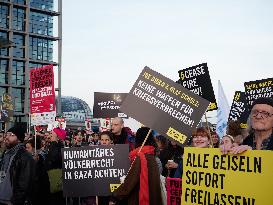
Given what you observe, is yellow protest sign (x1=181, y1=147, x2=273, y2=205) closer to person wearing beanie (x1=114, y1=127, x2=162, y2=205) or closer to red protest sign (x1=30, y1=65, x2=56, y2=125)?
person wearing beanie (x1=114, y1=127, x2=162, y2=205)

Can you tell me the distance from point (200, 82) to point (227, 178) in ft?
14.6

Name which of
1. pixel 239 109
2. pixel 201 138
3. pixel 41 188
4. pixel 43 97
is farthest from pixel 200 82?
pixel 43 97

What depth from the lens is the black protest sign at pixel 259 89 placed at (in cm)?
968

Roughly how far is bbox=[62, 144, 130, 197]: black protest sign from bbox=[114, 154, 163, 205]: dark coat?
104 cm

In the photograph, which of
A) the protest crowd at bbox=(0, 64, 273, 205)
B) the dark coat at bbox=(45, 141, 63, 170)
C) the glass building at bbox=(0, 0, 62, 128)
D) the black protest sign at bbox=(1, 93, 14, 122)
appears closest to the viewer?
the protest crowd at bbox=(0, 64, 273, 205)

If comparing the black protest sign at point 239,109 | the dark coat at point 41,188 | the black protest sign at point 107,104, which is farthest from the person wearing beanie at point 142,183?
the black protest sign at point 107,104

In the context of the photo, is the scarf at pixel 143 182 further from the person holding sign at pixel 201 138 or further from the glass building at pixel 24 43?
the glass building at pixel 24 43

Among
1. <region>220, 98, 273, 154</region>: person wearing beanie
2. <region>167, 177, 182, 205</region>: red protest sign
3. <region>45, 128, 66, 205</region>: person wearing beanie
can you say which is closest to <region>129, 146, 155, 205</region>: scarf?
<region>167, 177, 182, 205</region>: red protest sign

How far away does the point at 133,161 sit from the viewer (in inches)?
215

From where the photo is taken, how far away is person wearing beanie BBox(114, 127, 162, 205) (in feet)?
17.4

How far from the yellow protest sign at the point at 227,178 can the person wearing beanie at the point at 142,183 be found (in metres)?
1.31

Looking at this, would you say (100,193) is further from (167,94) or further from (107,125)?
(107,125)

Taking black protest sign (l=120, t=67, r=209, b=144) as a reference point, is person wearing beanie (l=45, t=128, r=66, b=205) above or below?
below

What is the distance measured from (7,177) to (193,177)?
129 inches
